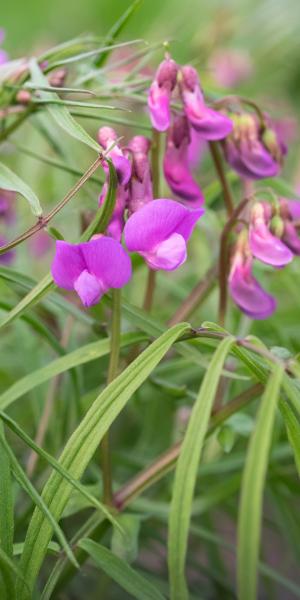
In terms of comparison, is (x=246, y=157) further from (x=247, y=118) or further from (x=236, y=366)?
(x=236, y=366)

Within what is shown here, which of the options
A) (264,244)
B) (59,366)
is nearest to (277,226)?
(264,244)

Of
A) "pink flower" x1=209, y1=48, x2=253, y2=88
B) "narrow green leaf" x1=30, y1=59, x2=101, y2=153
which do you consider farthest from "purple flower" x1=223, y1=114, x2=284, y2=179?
"pink flower" x1=209, y1=48, x2=253, y2=88

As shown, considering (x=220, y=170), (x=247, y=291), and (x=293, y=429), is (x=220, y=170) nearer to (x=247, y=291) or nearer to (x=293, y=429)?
(x=247, y=291)

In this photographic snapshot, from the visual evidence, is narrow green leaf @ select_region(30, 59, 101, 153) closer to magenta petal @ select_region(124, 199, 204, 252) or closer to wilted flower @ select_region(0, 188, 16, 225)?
magenta petal @ select_region(124, 199, 204, 252)

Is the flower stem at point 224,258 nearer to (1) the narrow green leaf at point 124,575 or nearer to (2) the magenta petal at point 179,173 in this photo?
(2) the magenta petal at point 179,173

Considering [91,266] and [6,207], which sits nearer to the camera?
[91,266]

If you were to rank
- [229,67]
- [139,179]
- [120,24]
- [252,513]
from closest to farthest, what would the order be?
[252,513] < [139,179] < [120,24] < [229,67]
